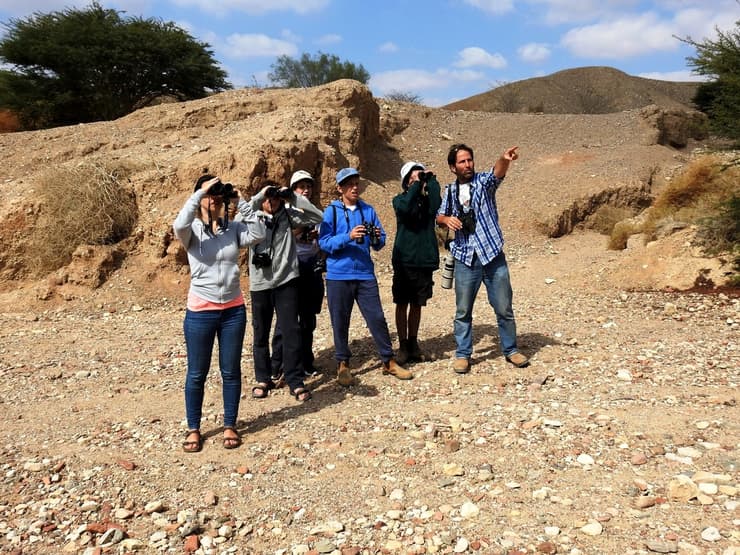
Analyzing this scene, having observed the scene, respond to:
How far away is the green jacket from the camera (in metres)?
4.85

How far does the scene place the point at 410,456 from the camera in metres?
3.58

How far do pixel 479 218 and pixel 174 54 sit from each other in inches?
730

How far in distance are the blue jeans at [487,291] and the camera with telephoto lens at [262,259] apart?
4.96 feet

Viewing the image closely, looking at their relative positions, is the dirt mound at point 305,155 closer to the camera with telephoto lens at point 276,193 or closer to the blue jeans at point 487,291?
the camera with telephoto lens at point 276,193

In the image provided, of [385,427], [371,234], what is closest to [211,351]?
[385,427]

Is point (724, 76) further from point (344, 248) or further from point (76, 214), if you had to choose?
point (76, 214)

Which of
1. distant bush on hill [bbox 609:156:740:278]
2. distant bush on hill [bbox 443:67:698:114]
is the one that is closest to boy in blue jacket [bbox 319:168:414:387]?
distant bush on hill [bbox 609:156:740:278]

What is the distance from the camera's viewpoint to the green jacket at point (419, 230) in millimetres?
A: 4848

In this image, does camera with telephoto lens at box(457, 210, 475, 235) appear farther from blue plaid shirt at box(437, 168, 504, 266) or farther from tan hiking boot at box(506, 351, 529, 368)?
tan hiking boot at box(506, 351, 529, 368)

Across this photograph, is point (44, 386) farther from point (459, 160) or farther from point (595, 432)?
point (595, 432)

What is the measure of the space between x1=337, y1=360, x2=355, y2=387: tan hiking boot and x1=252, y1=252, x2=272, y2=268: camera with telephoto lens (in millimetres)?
1064

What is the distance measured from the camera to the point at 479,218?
4.65 m

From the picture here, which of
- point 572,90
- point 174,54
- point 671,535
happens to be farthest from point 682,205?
point 572,90

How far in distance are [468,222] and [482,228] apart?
0.40 ft
